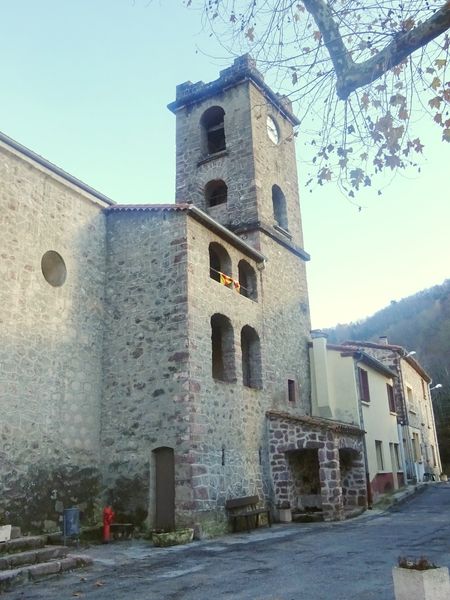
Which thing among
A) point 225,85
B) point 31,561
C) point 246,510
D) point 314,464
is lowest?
point 31,561

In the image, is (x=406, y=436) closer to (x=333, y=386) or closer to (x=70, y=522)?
(x=333, y=386)

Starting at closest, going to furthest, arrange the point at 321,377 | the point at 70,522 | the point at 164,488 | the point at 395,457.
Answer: the point at 70,522
the point at 164,488
the point at 321,377
the point at 395,457

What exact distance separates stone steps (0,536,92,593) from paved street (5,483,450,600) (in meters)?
0.23

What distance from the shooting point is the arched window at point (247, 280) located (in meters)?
15.5

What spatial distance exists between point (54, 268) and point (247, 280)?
5760 mm

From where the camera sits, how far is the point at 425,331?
194 feet

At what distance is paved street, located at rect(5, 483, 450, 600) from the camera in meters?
6.01

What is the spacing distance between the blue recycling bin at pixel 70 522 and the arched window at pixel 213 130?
13.0 meters

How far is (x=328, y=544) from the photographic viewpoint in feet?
30.4

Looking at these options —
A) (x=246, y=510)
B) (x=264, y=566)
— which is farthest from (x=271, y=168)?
(x=264, y=566)

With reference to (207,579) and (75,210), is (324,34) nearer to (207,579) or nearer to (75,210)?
(207,579)

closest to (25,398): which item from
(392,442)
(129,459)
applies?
Answer: (129,459)

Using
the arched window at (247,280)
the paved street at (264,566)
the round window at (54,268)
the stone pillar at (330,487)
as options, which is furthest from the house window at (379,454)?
the round window at (54,268)

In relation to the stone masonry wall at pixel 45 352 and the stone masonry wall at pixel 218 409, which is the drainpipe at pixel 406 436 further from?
the stone masonry wall at pixel 45 352
